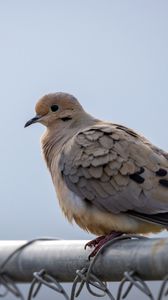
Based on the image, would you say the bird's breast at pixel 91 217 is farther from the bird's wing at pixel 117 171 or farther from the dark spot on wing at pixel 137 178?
the dark spot on wing at pixel 137 178

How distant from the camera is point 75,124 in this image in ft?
15.3

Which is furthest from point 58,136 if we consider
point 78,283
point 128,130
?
point 78,283

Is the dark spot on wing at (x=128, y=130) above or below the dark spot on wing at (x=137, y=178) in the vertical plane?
above

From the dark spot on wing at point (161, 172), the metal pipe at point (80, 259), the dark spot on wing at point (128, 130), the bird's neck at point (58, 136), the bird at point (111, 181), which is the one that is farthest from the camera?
the bird's neck at point (58, 136)

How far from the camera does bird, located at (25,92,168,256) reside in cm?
353

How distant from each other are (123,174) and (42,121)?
1260 millimetres

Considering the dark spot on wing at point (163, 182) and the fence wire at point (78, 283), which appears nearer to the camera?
the fence wire at point (78, 283)

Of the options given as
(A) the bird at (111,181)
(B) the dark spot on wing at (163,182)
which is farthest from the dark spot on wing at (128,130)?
(B) the dark spot on wing at (163,182)

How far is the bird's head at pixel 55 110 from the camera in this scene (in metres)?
4.79

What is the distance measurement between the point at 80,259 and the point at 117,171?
114cm

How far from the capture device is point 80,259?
259 centimetres

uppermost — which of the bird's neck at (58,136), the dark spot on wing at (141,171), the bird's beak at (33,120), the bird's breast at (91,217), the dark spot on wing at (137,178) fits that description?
the bird's beak at (33,120)

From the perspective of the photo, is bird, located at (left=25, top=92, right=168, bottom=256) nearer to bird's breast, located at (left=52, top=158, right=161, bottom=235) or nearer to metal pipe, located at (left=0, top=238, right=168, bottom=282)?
bird's breast, located at (left=52, top=158, right=161, bottom=235)

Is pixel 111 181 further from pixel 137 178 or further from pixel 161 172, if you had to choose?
pixel 161 172
